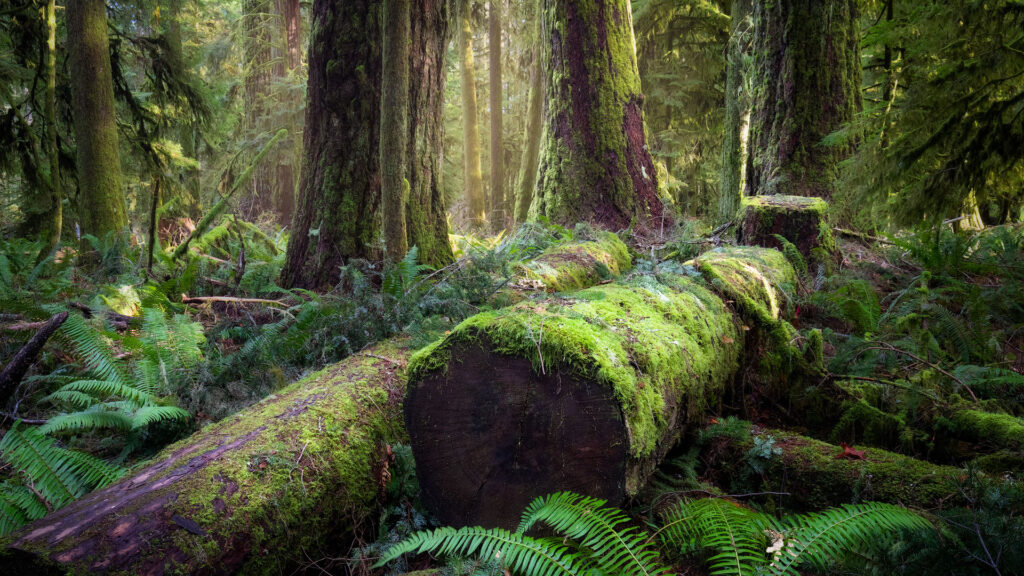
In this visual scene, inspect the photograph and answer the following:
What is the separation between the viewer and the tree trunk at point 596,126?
318 inches

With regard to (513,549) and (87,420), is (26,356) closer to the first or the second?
(87,420)

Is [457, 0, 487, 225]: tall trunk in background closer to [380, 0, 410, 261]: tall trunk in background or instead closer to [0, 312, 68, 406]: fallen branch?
[380, 0, 410, 261]: tall trunk in background

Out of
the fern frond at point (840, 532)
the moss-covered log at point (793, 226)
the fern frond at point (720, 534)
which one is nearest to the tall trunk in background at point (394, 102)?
the fern frond at point (720, 534)

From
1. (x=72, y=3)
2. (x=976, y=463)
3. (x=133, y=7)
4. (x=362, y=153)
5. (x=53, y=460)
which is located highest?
(x=133, y=7)

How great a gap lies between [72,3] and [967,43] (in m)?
8.23

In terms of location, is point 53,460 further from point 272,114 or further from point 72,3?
point 272,114

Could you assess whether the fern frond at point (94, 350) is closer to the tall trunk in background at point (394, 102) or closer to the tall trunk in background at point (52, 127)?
the tall trunk in background at point (394, 102)

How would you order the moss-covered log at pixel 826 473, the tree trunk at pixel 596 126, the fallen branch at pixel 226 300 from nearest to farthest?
the moss-covered log at pixel 826 473 → the fallen branch at pixel 226 300 → the tree trunk at pixel 596 126

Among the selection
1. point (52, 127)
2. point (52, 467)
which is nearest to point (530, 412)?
point (52, 467)

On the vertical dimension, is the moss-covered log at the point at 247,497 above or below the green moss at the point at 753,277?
below

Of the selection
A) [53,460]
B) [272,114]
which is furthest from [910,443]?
[272,114]

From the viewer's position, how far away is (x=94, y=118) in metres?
5.85

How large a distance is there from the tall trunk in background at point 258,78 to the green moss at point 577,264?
35.7 ft

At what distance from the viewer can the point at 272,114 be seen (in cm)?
1366
